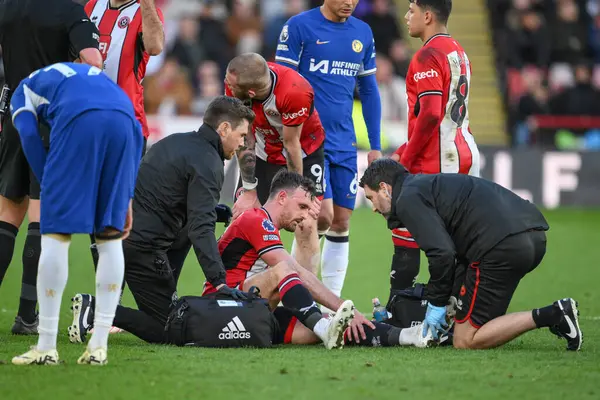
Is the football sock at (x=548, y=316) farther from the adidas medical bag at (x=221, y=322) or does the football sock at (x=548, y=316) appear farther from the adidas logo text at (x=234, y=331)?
the adidas logo text at (x=234, y=331)

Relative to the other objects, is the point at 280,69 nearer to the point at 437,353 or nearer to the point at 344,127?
the point at 344,127

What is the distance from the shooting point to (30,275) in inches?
307

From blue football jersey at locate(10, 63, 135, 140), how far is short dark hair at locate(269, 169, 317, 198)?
2008 millimetres

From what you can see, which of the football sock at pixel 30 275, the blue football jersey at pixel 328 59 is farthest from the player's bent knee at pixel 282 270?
the blue football jersey at pixel 328 59

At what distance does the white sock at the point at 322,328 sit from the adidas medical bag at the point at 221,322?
313 mm

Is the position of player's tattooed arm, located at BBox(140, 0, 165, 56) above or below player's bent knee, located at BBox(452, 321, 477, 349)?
above

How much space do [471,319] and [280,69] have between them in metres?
2.53

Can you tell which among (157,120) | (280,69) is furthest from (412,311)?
(157,120)

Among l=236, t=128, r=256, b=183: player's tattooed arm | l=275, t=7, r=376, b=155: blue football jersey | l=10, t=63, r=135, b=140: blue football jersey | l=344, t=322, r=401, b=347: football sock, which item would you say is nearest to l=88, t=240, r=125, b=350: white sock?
l=10, t=63, r=135, b=140: blue football jersey

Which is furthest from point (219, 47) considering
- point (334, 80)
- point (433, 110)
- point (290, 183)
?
point (290, 183)

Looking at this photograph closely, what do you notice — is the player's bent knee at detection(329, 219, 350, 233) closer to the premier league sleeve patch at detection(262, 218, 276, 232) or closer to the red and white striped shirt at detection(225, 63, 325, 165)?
the red and white striped shirt at detection(225, 63, 325, 165)

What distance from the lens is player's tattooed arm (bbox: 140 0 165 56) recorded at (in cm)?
786

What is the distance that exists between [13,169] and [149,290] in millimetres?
1230

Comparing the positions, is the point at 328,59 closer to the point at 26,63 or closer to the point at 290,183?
the point at 290,183
